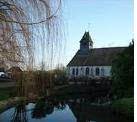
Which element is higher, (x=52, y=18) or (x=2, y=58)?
(x=52, y=18)

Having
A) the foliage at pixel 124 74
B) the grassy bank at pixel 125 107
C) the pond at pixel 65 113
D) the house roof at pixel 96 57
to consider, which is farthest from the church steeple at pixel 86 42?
the grassy bank at pixel 125 107

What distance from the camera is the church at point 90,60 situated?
45.2m

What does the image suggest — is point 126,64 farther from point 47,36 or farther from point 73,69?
point 73,69

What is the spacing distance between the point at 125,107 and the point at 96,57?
28.8 metres

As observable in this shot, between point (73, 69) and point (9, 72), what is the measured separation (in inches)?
1736

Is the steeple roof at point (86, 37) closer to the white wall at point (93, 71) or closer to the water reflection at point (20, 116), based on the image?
the white wall at point (93, 71)

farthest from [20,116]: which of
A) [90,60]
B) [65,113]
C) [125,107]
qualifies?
[90,60]

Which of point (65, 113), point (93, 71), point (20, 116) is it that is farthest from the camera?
point (93, 71)

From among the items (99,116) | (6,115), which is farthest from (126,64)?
(6,115)

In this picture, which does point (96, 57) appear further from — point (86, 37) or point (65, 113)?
point (65, 113)

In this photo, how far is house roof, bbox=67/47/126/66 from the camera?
45609mm

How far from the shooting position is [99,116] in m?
17.9

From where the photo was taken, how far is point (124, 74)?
22.3 metres

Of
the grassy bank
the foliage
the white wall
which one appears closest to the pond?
the grassy bank
